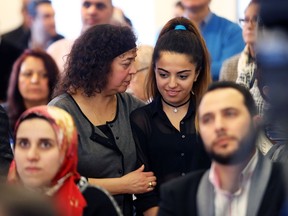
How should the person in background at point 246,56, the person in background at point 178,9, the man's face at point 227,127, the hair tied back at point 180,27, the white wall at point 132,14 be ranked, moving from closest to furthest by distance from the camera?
the man's face at point 227,127
the hair tied back at point 180,27
the person in background at point 246,56
the person in background at point 178,9
the white wall at point 132,14

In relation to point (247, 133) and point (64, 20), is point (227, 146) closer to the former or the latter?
point (247, 133)

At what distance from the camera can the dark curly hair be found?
383 cm

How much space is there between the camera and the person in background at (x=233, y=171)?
298 centimetres

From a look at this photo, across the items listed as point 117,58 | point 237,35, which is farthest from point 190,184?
point 237,35

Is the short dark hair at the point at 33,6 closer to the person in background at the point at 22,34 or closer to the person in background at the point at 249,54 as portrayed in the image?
the person in background at the point at 22,34

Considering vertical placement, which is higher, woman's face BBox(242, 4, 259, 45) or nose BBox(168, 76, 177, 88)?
woman's face BBox(242, 4, 259, 45)

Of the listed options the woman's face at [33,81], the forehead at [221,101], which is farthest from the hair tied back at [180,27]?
the woman's face at [33,81]

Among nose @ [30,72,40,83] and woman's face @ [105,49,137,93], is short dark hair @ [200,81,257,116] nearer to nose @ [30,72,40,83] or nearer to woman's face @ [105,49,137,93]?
woman's face @ [105,49,137,93]

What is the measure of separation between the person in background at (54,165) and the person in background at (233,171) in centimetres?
37

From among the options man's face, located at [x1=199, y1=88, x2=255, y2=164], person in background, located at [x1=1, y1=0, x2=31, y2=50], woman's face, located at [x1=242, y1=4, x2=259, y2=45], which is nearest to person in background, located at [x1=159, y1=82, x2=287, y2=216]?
man's face, located at [x1=199, y1=88, x2=255, y2=164]

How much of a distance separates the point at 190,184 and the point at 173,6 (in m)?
3.69

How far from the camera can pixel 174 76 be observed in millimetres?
3773

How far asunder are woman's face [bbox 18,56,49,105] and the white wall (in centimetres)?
161

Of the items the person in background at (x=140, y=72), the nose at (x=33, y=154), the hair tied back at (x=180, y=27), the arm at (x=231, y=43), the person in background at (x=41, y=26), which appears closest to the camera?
the nose at (x=33, y=154)
